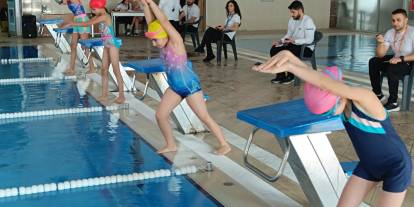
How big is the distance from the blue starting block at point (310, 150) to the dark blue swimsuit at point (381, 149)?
0.53 m

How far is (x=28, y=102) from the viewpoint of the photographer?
6.71 m

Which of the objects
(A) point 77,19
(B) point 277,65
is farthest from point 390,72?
(A) point 77,19

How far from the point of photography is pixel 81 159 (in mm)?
4453

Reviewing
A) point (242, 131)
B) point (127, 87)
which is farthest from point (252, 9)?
point (242, 131)

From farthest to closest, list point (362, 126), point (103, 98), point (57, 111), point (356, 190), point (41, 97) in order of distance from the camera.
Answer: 1. point (41, 97)
2. point (103, 98)
3. point (57, 111)
4. point (356, 190)
5. point (362, 126)

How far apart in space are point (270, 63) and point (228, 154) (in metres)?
2.55

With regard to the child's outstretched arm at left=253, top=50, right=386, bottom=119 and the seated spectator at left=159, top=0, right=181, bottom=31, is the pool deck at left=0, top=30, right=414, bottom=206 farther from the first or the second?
the seated spectator at left=159, top=0, right=181, bottom=31

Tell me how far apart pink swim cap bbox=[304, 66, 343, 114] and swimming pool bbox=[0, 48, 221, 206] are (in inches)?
58.4

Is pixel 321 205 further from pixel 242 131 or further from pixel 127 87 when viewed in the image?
pixel 127 87

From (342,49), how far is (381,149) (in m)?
11.2

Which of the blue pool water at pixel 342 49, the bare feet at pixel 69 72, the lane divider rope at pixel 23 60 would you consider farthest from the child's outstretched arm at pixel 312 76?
the lane divider rope at pixel 23 60

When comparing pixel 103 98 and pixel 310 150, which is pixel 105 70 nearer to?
pixel 103 98

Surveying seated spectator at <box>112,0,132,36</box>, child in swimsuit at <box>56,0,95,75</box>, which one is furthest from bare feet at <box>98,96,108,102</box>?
seated spectator at <box>112,0,132,36</box>

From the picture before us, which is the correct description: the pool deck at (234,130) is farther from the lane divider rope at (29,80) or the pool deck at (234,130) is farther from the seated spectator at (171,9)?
the seated spectator at (171,9)
